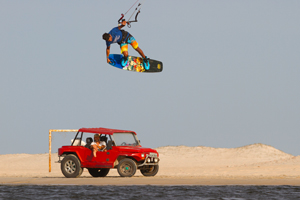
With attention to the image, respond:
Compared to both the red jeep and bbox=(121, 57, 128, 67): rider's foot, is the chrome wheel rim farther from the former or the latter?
bbox=(121, 57, 128, 67): rider's foot

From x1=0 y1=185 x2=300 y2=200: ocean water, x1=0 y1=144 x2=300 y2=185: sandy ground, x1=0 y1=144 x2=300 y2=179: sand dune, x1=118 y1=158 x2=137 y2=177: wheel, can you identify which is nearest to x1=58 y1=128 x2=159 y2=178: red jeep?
x1=118 y1=158 x2=137 y2=177: wheel

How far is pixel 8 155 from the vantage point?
5081 cm

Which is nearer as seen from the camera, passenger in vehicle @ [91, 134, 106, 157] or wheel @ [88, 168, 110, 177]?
passenger in vehicle @ [91, 134, 106, 157]

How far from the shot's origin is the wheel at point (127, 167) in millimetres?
23714

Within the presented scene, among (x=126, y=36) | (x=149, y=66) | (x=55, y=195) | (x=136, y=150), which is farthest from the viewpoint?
(x=149, y=66)

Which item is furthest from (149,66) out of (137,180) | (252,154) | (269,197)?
(252,154)

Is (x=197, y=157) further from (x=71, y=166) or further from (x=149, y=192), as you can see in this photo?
(x=149, y=192)

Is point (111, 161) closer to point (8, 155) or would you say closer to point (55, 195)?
point (55, 195)

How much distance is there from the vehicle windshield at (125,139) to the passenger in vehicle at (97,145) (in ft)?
2.11

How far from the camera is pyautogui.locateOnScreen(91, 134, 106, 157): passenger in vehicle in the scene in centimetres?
2419

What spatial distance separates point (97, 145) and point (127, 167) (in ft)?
5.41

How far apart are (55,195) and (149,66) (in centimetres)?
1152

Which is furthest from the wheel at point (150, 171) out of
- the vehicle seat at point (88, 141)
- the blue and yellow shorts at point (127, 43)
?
the blue and yellow shorts at point (127, 43)

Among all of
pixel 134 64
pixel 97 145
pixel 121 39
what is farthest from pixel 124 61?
pixel 97 145
